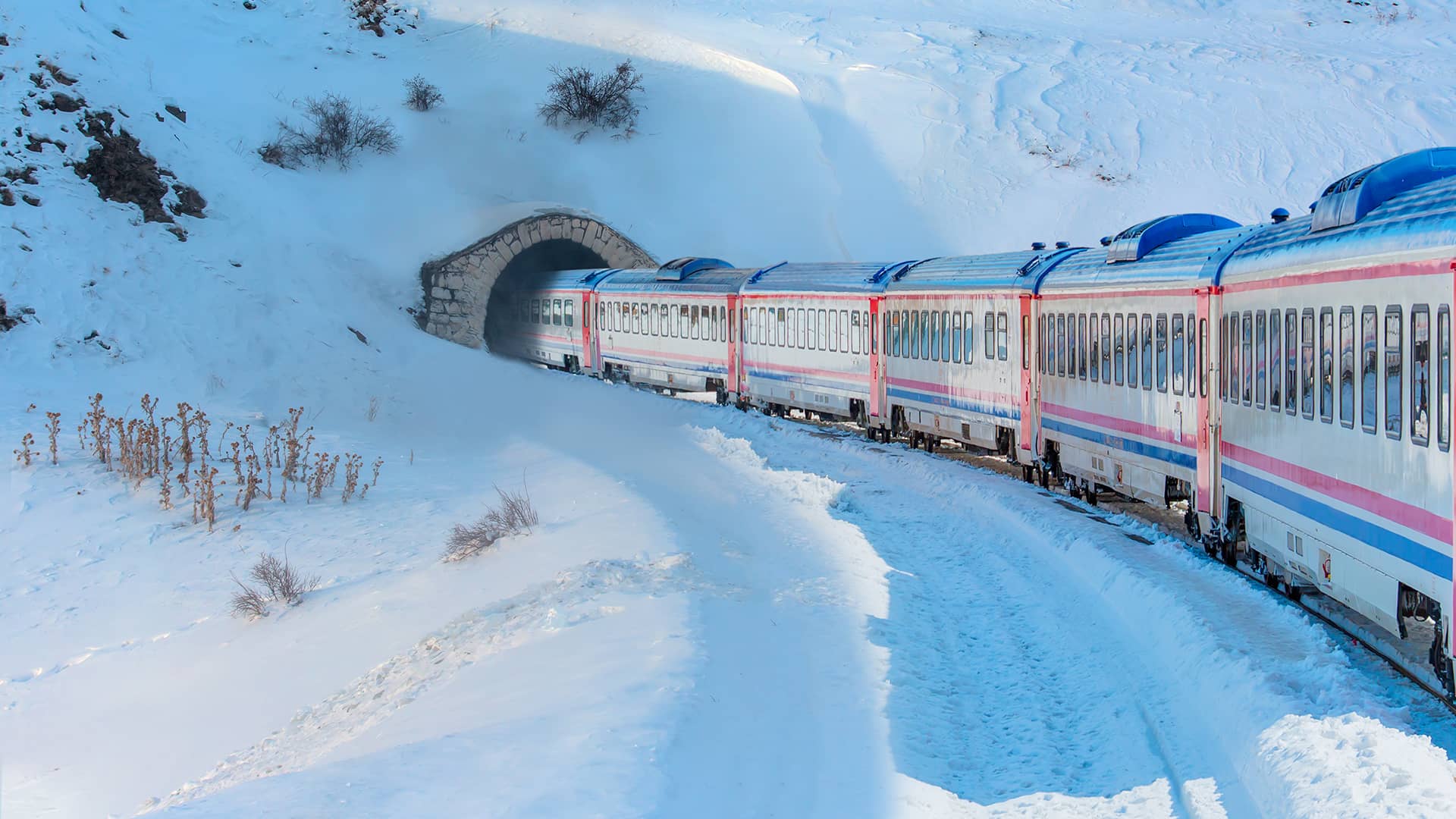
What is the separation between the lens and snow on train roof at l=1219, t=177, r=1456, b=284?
7516 millimetres

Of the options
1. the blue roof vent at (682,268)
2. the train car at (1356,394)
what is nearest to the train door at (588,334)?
the blue roof vent at (682,268)

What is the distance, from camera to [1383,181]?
906cm

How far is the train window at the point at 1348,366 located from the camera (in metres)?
8.59

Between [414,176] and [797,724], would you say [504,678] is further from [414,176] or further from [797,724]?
[414,176]

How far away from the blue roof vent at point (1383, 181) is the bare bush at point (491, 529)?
8770mm

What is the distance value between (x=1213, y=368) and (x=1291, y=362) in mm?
2401

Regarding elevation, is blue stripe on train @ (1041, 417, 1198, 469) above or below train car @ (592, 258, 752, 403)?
below

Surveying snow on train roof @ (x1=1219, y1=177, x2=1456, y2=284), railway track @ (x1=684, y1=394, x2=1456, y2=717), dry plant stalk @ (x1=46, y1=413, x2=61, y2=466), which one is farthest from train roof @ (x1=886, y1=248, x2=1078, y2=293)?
dry plant stalk @ (x1=46, y1=413, x2=61, y2=466)

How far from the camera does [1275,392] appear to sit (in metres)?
10.4

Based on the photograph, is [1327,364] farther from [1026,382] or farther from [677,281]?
[677,281]

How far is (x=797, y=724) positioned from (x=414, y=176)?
130 feet

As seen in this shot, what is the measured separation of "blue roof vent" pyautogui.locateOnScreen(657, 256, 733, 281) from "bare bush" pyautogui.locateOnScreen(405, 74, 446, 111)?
23.3 meters

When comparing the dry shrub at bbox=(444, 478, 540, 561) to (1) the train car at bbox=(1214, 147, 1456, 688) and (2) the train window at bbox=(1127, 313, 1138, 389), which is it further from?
(1) the train car at bbox=(1214, 147, 1456, 688)

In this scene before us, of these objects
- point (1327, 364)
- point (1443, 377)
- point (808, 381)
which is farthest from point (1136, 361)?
point (808, 381)
